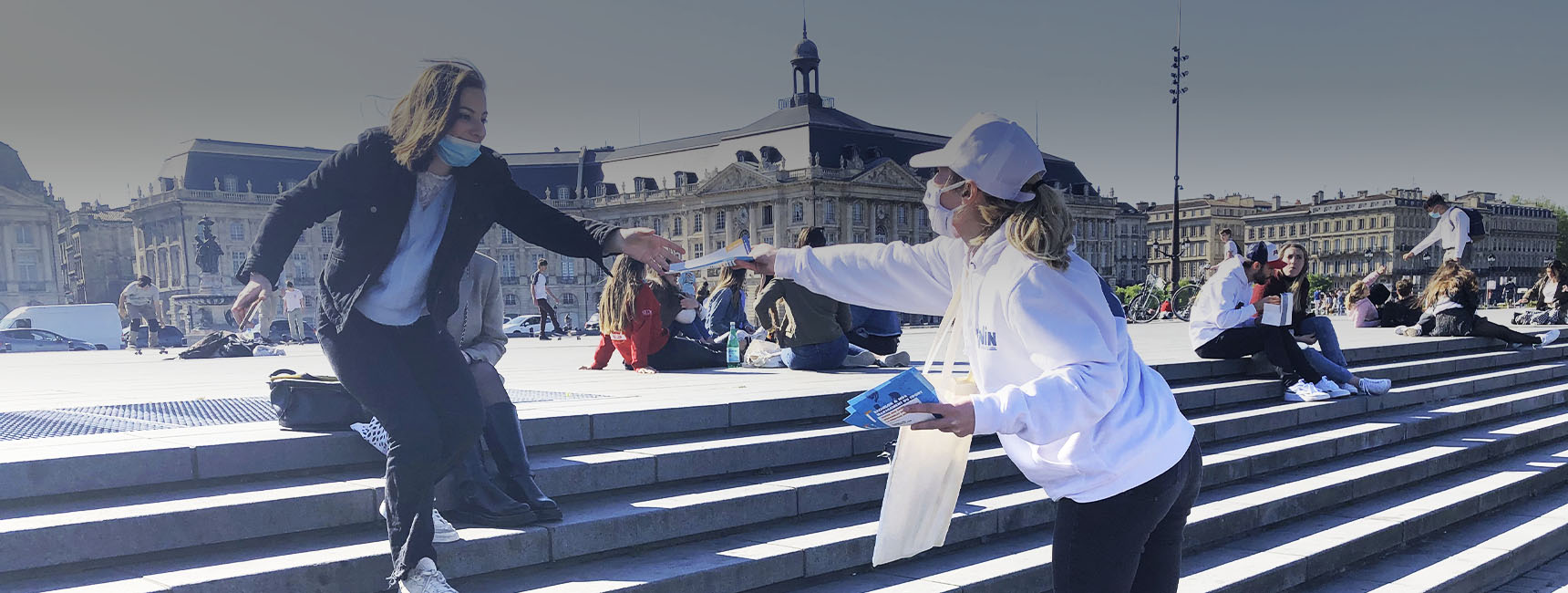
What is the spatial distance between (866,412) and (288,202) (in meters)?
2.06

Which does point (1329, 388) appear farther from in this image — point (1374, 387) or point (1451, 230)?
point (1451, 230)

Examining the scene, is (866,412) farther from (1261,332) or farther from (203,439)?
(1261,332)

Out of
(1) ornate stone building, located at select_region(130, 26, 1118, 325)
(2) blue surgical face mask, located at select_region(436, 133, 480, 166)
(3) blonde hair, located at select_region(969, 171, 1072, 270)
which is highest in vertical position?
(1) ornate stone building, located at select_region(130, 26, 1118, 325)

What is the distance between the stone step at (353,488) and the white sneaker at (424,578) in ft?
2.36

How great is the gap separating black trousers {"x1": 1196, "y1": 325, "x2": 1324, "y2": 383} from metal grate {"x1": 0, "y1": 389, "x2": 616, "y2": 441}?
471 cm

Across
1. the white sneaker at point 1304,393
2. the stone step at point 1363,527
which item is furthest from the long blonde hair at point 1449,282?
the white sneaker at point 1304,393

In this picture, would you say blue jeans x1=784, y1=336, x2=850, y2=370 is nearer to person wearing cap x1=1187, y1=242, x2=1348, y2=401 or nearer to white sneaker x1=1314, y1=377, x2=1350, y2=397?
person wearing cap x1=1187, y1=242, x2=1348, y2=401

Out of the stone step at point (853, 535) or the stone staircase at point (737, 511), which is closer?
the stone staircase at point (737, 511)

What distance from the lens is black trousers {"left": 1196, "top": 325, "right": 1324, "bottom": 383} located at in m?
8.12

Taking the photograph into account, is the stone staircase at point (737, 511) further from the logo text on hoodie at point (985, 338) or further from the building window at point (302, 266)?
the building window at point (302, 266)

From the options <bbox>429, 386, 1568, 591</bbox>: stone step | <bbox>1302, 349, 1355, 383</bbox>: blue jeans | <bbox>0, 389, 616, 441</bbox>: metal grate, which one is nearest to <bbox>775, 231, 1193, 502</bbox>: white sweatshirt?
<bbox>429, 386, 1568, 591</bbox>: stone step

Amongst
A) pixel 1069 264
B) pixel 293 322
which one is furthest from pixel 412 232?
pixel 293 322

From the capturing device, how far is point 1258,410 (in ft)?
25.0

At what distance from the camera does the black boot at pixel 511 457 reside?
4.13 meters
